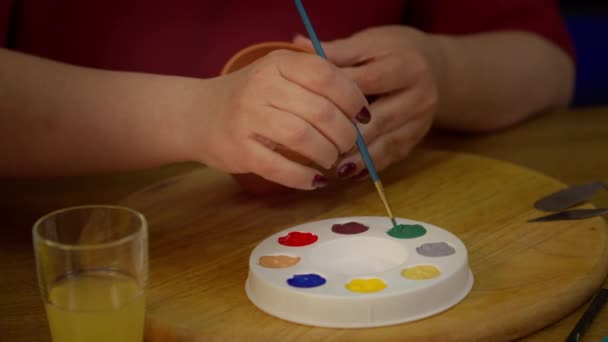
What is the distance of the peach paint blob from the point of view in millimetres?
878

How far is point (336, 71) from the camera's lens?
3.13 ft

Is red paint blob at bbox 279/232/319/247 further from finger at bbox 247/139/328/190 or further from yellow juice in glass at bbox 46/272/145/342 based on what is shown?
yellow juice in glass at bbox 46/272/145/342

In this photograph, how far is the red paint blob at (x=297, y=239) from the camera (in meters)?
0.93

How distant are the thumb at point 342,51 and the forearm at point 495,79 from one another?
26cm

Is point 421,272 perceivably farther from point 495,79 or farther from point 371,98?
point 495,79

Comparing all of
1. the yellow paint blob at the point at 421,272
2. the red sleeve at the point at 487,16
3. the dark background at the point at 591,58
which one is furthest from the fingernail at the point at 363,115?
the dark background at the point at 591,58

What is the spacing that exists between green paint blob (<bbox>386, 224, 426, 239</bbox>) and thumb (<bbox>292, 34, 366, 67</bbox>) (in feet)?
0.95

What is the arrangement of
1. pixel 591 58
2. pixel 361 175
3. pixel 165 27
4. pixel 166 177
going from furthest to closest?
pixel 591 58, pixel 165 27, pixel 166 177, pixel 361 175

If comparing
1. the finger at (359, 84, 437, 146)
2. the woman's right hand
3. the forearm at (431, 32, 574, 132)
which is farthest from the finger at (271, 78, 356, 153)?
the forearm at (431, 32, 574, 132)

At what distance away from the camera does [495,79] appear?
1567mm

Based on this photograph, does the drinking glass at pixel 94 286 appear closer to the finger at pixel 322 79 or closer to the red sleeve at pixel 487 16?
the finger at pixel 322 79

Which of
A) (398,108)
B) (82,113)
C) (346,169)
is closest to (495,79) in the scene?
(398,108)

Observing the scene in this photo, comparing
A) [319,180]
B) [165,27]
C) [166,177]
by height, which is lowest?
[166,177]

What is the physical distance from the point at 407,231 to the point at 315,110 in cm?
17
